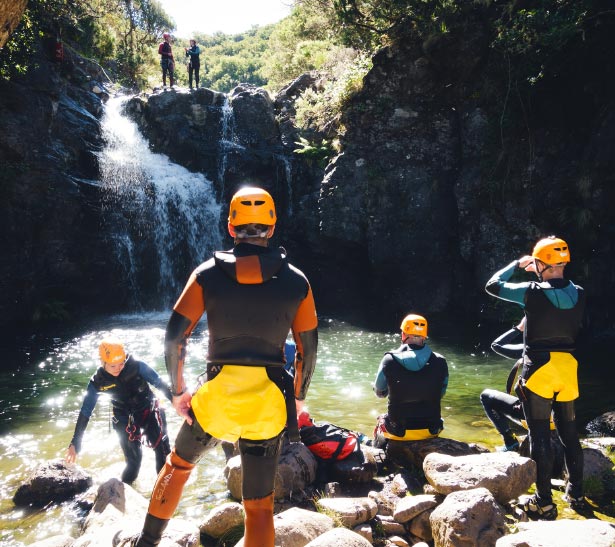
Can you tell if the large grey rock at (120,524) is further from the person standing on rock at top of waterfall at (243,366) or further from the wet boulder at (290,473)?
the wet boulder at (290,473)

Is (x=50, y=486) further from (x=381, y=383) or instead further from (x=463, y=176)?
(x=463, y=176)

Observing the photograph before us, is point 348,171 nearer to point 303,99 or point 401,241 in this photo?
point 401,241

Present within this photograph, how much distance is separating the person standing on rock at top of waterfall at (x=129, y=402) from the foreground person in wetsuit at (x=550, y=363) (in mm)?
3748

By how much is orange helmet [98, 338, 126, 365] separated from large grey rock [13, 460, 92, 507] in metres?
1.58

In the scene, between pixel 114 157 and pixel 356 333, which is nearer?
pixel 356 333

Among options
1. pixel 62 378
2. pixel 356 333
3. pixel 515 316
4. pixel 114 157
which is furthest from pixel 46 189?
pixel 515 316

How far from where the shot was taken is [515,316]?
47.0 feet

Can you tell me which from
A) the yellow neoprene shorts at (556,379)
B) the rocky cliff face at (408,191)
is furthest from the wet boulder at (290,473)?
the rocky cliff face at (408,191)

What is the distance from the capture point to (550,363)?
4469 millimetres

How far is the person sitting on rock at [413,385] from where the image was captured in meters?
5.45

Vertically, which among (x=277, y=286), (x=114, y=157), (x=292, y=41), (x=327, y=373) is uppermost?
(x=292, y=41)

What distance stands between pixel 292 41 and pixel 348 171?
1809 centimetres

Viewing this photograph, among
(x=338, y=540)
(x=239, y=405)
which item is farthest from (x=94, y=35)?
(x=338, y=540)

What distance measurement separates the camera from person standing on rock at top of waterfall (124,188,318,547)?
9.80 ft
